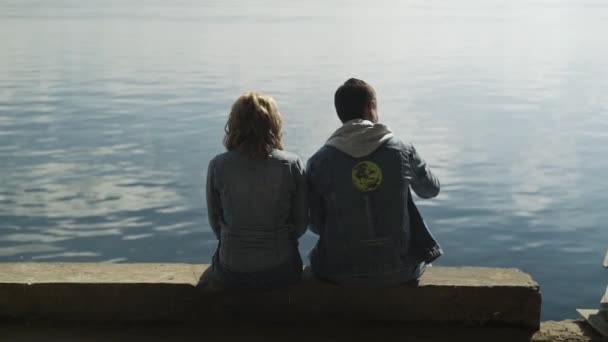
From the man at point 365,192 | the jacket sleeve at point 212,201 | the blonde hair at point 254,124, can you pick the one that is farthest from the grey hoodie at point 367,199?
the jacket sleeve at point 212,201

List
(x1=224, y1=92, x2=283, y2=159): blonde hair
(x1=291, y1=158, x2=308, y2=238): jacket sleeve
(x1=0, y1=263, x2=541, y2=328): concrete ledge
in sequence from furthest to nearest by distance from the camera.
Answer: (x1=0, y1=263, x2=541, y2=328): concrete ledge, (x1=291, y1=158, x2=308, y2=238): jacket sleeve, (x1=224, y1=92, x2=283, y2=159): blonde hair

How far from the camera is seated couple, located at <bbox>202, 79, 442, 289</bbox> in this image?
4.85 meters

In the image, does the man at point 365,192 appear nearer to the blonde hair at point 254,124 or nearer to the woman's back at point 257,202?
the woman's back at point 257,202

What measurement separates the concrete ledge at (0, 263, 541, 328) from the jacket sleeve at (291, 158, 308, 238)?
0.32 metres

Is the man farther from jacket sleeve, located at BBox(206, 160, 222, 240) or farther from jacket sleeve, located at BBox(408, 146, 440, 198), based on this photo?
jacket sleeve, located at BBox(206, 160, 222, 240)

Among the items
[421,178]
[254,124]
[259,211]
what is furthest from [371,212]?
[254,124]

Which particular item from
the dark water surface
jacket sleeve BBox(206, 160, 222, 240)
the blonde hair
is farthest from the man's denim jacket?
the dark water surface

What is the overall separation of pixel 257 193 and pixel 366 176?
54 cm

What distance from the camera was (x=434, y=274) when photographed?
521 cm

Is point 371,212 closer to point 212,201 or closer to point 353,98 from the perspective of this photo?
point 353,98

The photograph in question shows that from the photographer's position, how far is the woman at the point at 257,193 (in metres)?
4.81

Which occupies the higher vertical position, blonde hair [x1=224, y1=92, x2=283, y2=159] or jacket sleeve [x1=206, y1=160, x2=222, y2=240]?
blonde hair [x1=224, y1=92, x2=283, y2=159]

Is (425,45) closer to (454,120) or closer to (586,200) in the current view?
(454,120)

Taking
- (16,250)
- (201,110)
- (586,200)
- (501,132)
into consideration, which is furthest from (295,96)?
(16,250)
